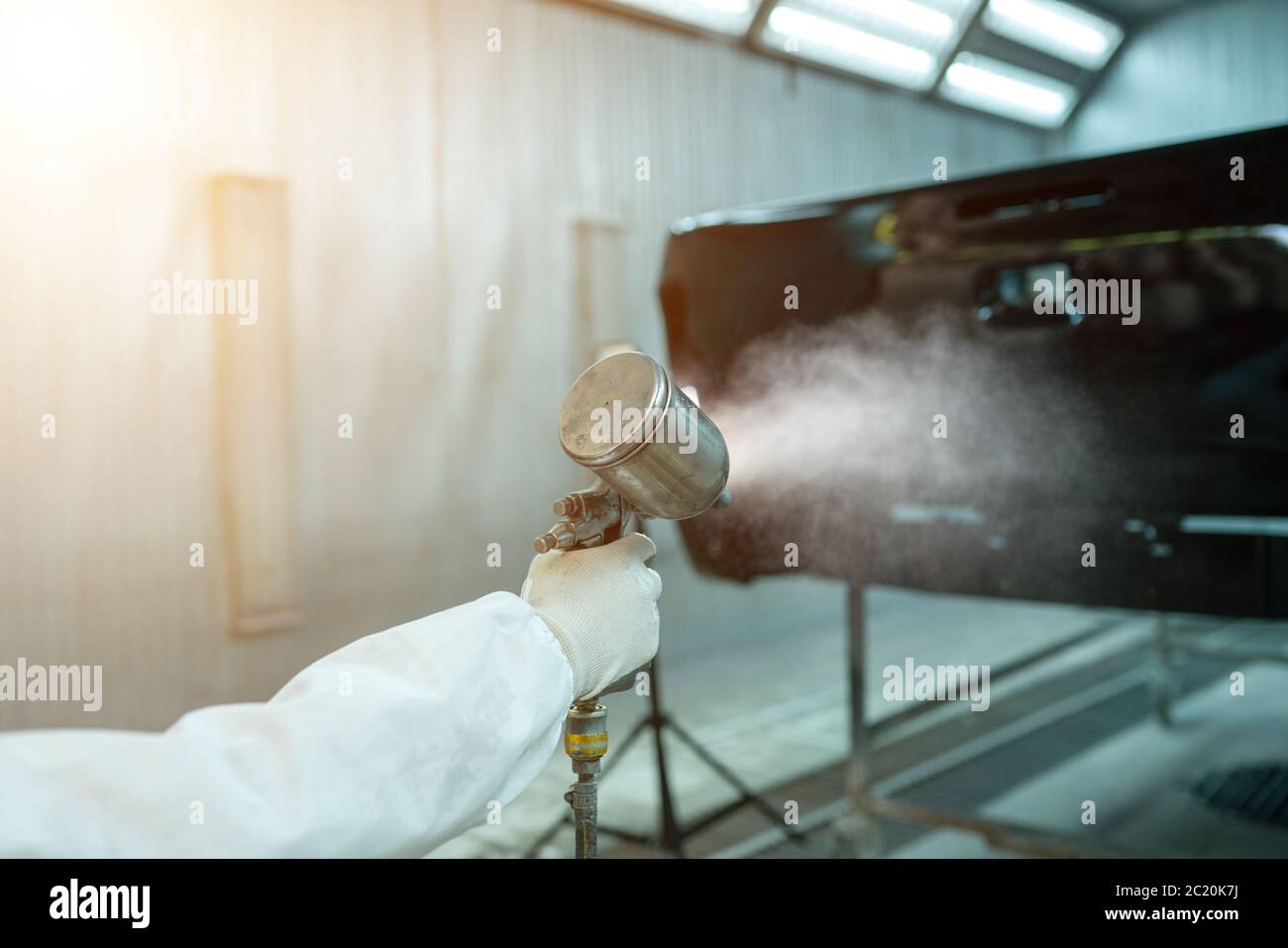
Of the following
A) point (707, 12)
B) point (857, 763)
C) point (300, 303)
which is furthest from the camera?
point (707, 12)

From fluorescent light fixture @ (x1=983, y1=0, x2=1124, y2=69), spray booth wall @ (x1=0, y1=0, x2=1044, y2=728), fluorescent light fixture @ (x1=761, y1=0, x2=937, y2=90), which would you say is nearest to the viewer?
spray booth wall @ (x1=0, y1=0, x2=1044, y2=728)

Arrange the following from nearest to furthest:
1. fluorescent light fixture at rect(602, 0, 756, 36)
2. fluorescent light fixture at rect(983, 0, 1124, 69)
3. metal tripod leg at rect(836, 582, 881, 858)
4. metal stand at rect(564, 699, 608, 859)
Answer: metal stand at rect(564, 699, 608, 859), metal tripod leg at rect(836, 582, 881, 858), fluorescent light fixture at rect(602, 0, 756, 36), fluorescent light fixture at rect(983, 0, 1124, 69)

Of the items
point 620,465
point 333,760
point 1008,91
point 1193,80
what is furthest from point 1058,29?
point 333,760

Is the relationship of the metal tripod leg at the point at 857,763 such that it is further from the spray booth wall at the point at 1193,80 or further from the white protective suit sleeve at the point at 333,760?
the spray booth wall at the point at 1193,80

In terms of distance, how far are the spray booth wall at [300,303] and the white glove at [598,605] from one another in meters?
2.38

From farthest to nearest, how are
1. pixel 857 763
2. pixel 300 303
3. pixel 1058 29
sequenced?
pixel 1058 29 → pixel 300 303 → pixel 857 763

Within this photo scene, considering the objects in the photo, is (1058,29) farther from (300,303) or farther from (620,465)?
(620,465)

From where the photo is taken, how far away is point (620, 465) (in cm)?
93

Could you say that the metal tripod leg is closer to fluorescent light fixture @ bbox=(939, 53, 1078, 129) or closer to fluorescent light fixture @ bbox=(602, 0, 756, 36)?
fluorescent light fixture @ bbox=(602, 0, 756, 36)

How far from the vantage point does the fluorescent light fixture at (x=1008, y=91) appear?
5707mm

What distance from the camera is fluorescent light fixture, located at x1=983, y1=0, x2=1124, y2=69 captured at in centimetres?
532

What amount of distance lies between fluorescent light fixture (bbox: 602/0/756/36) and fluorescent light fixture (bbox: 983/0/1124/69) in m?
1.37

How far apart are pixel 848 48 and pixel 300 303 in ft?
10.2

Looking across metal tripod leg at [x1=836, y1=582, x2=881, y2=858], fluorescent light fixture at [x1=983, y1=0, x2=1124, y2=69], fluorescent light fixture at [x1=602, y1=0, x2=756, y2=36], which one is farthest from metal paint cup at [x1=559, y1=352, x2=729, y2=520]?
fluorescent light fixture at [x1=983, y1=0, x2=1124, y2=69]
